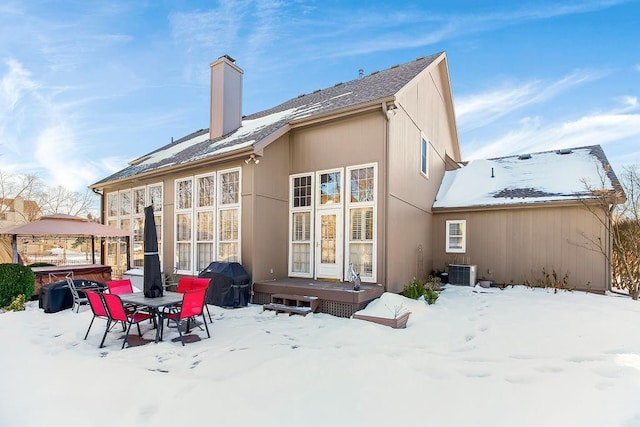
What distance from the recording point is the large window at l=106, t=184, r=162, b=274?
33.2 ft

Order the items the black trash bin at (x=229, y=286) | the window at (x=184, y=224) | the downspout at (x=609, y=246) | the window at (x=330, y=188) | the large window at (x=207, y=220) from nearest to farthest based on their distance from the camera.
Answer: the black trash bin at (x=229, y=286) < the window at (x=330, y=188) < the large window at (x=207, y=220) < the downspout at (x=609, y=246) < the window at (x=184, y=224)

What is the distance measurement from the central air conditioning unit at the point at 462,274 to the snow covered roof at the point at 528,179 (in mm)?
1987

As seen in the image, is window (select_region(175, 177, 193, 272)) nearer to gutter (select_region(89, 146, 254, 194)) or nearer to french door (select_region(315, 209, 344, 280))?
gutter (select_region(89, 146, 254, 194))

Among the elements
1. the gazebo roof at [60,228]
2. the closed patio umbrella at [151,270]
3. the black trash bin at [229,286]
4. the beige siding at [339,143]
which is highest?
the beige siding at [339,143]

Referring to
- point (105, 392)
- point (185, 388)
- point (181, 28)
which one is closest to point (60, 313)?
point (105, 392)

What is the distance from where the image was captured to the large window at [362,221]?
23.6 feet

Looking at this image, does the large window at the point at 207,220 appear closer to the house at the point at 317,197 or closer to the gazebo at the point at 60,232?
the house at the point at 317,197

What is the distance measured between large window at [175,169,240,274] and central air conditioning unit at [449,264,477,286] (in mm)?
6533

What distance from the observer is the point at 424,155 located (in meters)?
10.0

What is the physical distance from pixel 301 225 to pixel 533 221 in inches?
275

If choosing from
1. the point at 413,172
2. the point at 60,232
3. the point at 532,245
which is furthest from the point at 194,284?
the point at 532,245

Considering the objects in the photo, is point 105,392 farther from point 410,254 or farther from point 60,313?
point 410,254

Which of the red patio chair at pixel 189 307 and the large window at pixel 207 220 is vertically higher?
the large window at pixel 207 220

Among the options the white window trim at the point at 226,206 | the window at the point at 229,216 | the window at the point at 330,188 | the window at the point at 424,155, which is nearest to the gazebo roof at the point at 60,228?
the white window trim at the point at 226,206
